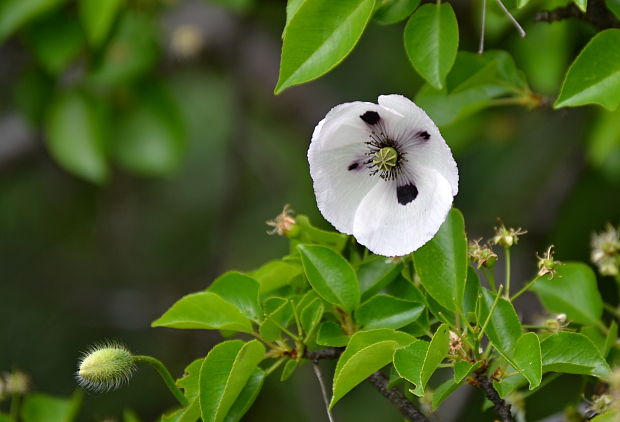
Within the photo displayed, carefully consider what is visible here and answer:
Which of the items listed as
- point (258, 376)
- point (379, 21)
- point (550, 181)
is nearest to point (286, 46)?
point (379, 21)

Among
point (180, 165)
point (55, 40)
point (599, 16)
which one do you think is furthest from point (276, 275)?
point (180, 165)

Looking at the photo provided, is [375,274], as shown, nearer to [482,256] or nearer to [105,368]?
[482,256]

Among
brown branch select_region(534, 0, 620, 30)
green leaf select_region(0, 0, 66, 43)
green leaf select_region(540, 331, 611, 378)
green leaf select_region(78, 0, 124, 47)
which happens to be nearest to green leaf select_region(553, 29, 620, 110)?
brown branch select_region(534, 0, 620, 30)

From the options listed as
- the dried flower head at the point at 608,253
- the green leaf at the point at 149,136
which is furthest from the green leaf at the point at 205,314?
the green leaf at the point at 149,136

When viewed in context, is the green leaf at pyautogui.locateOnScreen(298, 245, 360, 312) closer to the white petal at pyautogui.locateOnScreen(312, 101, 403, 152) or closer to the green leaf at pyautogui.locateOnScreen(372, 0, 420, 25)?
the white petal at pyautogui.locateOnScreen(312, 101, 403, 152)

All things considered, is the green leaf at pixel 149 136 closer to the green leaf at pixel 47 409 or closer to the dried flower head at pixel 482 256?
the green leaf at pixel 47 409
